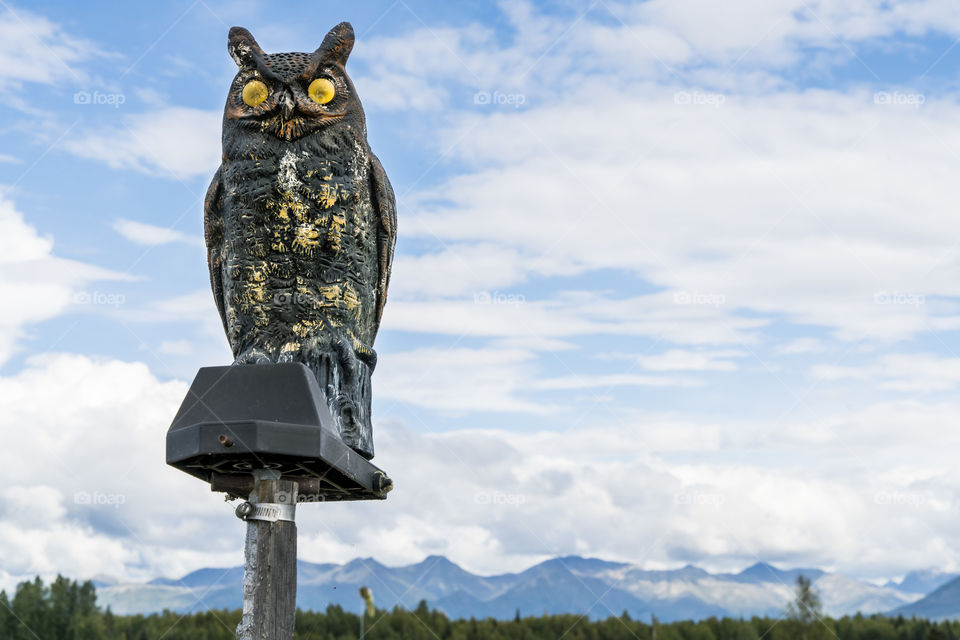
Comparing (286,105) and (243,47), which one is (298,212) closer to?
(286,105)

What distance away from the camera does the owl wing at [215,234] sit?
7.07m

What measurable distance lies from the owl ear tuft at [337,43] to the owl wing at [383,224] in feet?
2.27

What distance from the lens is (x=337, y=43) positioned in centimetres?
680

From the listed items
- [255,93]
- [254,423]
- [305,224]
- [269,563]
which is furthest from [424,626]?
[254,423]

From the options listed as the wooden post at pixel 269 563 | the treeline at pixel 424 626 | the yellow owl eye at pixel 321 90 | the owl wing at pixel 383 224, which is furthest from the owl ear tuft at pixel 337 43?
the treeline at pixel 424 626

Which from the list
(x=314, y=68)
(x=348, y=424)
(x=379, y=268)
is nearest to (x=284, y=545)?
(x=348, y=424)

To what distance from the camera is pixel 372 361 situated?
6875 mm

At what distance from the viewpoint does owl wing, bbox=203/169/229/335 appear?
7074 mm

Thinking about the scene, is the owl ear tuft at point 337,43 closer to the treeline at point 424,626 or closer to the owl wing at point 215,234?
the owl wing at point 215,234

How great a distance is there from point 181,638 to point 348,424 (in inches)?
694

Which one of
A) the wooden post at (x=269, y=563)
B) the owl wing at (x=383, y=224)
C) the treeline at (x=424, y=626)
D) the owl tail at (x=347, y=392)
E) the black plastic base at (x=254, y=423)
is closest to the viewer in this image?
the black plastic base at (x=254, y=423)

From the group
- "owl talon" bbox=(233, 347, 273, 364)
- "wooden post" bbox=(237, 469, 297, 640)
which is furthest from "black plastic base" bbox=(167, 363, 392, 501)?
"owl talon" bbox=(233, 347, 273, 364)

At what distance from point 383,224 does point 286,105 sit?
101 cm

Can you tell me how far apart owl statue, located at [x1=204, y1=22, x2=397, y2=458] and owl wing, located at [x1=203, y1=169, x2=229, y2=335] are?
0.64ft
